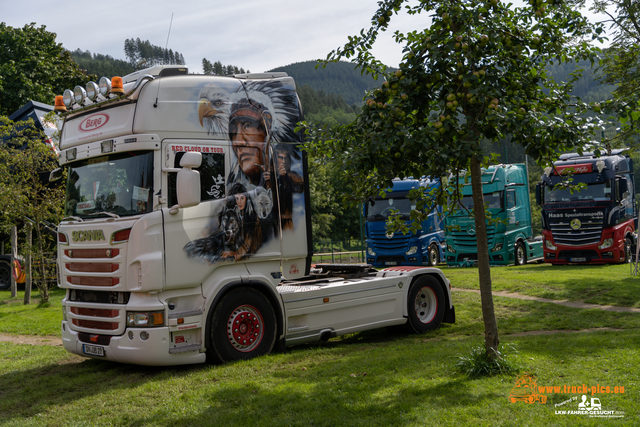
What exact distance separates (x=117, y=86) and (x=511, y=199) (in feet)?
58.6

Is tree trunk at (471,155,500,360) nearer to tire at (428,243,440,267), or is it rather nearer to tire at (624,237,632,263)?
tire at (624,237,632,263)

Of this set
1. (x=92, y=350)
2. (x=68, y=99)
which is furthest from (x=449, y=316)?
(x=68, y=99)

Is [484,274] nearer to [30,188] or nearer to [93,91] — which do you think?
[93,91]

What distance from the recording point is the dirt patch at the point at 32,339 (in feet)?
35.1

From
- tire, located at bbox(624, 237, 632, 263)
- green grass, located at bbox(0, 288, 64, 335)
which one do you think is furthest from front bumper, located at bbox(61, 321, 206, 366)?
tire, located at bbox(624, 237, 632, 263)

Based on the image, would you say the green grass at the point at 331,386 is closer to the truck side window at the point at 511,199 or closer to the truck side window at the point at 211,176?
the truck side window at the point at 211,176

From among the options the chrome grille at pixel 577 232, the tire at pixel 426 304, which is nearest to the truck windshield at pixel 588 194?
the chrome grille at pixel 577 232

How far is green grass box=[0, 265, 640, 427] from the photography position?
514 centimetres

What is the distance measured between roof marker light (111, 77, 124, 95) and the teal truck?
15.4 m

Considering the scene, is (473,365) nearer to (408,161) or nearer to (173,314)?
(408,161)

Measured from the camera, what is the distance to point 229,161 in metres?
7.85

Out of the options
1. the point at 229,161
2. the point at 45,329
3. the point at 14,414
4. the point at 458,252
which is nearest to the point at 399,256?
the point at 458,252

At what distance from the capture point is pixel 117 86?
7.48m

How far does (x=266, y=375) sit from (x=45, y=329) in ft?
23.5
